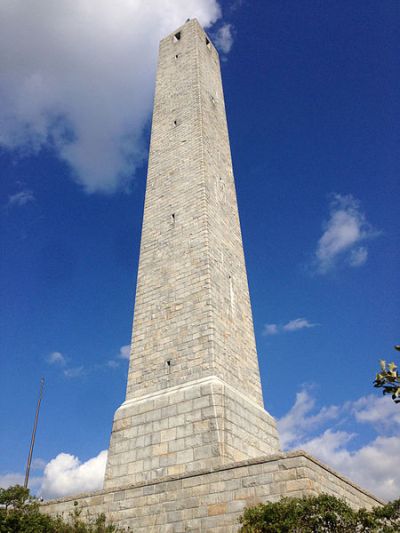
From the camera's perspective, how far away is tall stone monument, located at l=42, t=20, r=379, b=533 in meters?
9.48

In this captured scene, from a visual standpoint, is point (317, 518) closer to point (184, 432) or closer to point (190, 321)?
point (184, 432)

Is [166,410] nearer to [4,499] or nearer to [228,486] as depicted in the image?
[228,486]

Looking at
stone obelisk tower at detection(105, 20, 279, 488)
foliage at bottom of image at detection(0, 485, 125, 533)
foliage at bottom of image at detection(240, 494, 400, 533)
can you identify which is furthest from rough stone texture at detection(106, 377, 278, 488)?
foliage at bottom of image at detection(240, 494, 400, 533)

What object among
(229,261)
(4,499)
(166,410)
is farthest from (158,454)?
(229,261)

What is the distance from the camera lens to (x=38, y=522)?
9516 mm

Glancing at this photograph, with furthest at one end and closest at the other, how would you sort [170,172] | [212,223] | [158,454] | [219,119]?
[219,119] → [170,172] → [212,223] → [158,454]

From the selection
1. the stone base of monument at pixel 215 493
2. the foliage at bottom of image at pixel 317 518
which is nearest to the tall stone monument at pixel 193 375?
the stone base of monument at pixel 215 493

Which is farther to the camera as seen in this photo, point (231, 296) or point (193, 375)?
point (231, 296)

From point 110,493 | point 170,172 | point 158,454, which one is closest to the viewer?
point 110,493

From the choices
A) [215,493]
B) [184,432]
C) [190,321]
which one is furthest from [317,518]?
[190,321]

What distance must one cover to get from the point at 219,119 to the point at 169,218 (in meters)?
6.49

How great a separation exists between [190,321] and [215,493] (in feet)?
16.7

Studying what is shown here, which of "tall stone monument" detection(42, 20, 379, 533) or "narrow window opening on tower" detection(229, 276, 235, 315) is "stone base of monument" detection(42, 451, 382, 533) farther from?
"narrow window opening on tower" detection(229, 276, 235, 315)

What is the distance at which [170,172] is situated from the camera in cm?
1791
